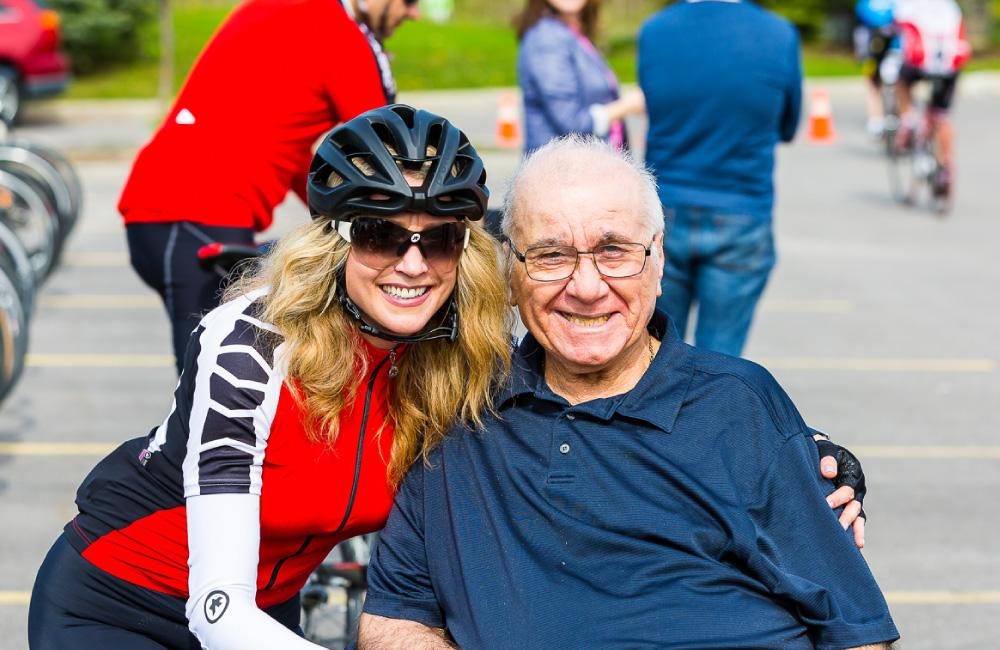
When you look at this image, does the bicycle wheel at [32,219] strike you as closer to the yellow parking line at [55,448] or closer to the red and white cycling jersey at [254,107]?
the yellow parking line at [55,448]

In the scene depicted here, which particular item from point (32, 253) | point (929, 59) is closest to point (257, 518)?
point (32, 253)

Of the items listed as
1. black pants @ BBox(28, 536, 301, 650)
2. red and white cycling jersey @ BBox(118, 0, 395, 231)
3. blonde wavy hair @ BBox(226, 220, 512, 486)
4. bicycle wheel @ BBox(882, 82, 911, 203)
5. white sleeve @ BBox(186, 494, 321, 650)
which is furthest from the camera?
bicycle wheel @ BBox(882, 82, 911, 203)

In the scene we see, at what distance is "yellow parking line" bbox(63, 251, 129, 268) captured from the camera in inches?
415

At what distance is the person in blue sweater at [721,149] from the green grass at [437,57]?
1658 centimetres

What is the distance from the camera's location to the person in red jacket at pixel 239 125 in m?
3.69

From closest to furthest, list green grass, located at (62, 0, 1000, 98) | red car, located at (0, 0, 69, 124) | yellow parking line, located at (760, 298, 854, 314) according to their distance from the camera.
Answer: yellow parking line, located at (760, 298, 854, 314) → red car, located at (0, 0, 69, 124) → green grass, located at (62, 0, 1000, 98)

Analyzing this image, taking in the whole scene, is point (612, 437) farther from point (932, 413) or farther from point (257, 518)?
point (932, 413)

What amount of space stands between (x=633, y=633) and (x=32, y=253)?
7.80 meters

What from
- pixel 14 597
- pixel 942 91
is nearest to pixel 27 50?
pixel 942 91

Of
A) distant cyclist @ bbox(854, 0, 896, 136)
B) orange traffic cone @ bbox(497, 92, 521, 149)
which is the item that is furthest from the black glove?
orange traffic cone @ bbox(497, 92, 521, 149)

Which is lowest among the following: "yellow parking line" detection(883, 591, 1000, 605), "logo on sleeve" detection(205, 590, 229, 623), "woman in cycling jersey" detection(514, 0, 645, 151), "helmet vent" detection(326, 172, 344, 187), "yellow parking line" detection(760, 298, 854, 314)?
"yellow parking line" detection(760, 298, 854, 314)

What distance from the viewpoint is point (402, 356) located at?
265 centimetres

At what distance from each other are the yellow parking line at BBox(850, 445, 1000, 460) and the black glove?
3.77 metres

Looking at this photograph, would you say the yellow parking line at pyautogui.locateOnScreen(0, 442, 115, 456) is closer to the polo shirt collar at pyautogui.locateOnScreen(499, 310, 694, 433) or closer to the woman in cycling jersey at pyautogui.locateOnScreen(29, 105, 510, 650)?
the woman in cycling jersey at pyautogui.locateOnScreen(29, 105, 510, 650)
